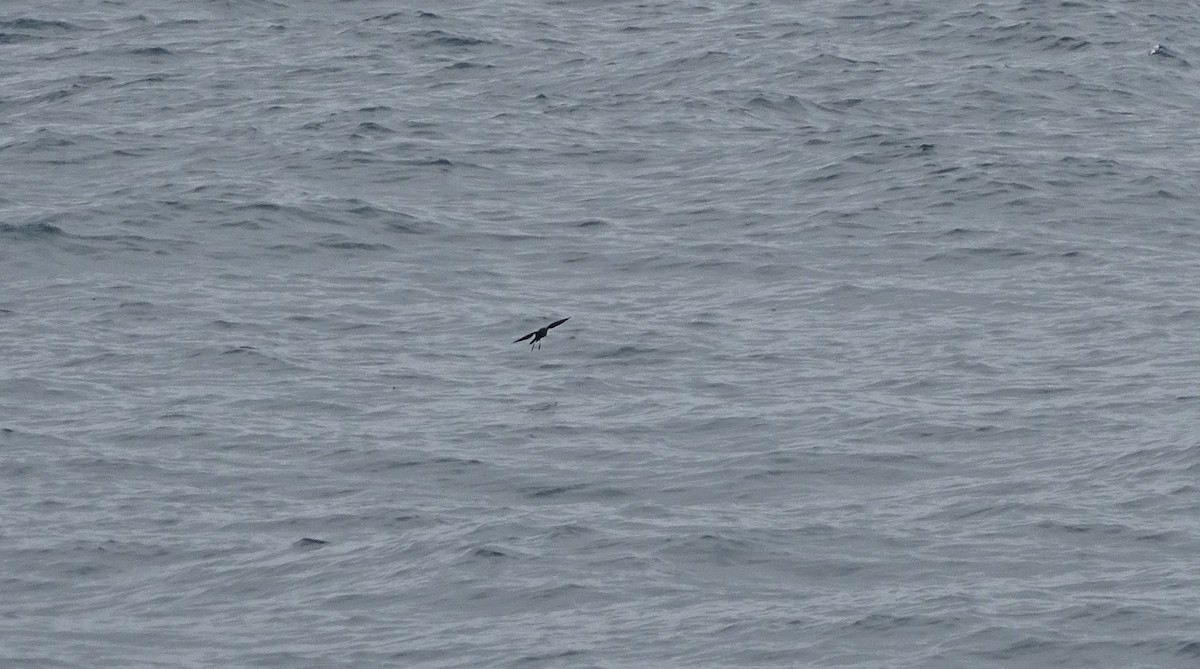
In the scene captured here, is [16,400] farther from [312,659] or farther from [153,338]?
[312,659]

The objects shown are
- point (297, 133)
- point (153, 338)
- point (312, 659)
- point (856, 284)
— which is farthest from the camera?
point (297, 133)

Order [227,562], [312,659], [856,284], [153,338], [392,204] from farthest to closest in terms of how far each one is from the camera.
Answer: [392,204] < [856,284] < [153,338] < [227,562] < [312,659]

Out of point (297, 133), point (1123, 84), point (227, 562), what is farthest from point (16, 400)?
point (1123, 84)

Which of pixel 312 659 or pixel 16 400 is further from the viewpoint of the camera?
pixel 16 400

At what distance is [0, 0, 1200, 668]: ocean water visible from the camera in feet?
56.6

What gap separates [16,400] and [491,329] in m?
4.91

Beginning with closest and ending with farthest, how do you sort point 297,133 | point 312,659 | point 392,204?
point 312,659 → point 392,204 → point 297,133

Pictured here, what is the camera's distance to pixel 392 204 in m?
A: 28.0

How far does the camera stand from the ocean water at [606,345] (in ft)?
56.6

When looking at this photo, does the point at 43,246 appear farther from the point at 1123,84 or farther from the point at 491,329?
the point at 1123,84

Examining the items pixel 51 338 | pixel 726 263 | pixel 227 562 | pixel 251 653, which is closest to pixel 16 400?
pixel 51 338

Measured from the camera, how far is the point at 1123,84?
3294cm

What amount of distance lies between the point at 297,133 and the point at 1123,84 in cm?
1195

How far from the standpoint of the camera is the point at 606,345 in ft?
75.4
